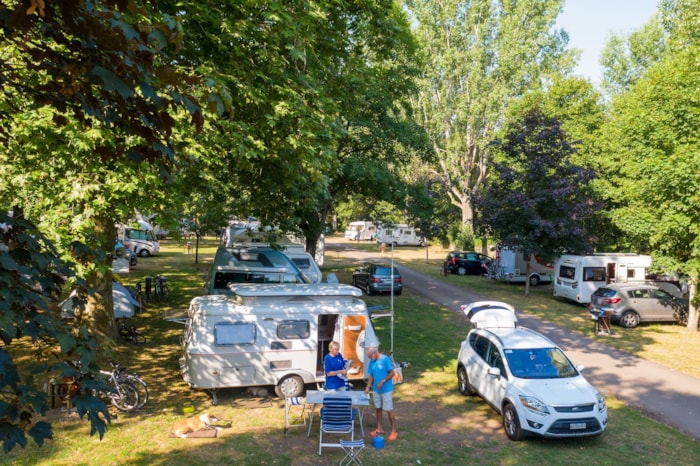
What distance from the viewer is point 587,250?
1056 inches

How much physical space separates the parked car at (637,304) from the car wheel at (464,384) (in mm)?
10580

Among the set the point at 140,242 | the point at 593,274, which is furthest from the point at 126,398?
the point at 140,242

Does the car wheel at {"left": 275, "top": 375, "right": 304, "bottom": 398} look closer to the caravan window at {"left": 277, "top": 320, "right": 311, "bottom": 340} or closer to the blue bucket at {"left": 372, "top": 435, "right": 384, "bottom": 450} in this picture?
the caravan window at {"left": 277, "top": 320, "right": 311, "bottom": 340}

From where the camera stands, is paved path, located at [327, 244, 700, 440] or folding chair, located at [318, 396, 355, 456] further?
paved path, located at [327, 244, 700, 440]

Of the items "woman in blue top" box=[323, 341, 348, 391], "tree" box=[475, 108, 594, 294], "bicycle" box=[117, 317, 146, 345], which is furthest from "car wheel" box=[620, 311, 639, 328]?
"bicycle" box=[117, 317, 146, 345]

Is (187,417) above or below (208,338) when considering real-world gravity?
below

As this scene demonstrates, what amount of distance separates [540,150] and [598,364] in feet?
45.7

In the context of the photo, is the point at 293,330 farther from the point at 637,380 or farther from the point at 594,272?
the point at 594,272

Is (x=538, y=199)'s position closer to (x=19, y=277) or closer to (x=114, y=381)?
(x=114, y=381)

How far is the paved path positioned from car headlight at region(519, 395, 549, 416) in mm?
3474

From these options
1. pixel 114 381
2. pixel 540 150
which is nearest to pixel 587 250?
pixel 540 150

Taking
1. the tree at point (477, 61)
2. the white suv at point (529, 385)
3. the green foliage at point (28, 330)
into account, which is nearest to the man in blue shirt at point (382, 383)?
the white suv at point (529, 385)

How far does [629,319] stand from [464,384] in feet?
39.3

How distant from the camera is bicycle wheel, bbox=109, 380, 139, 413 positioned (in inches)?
419
